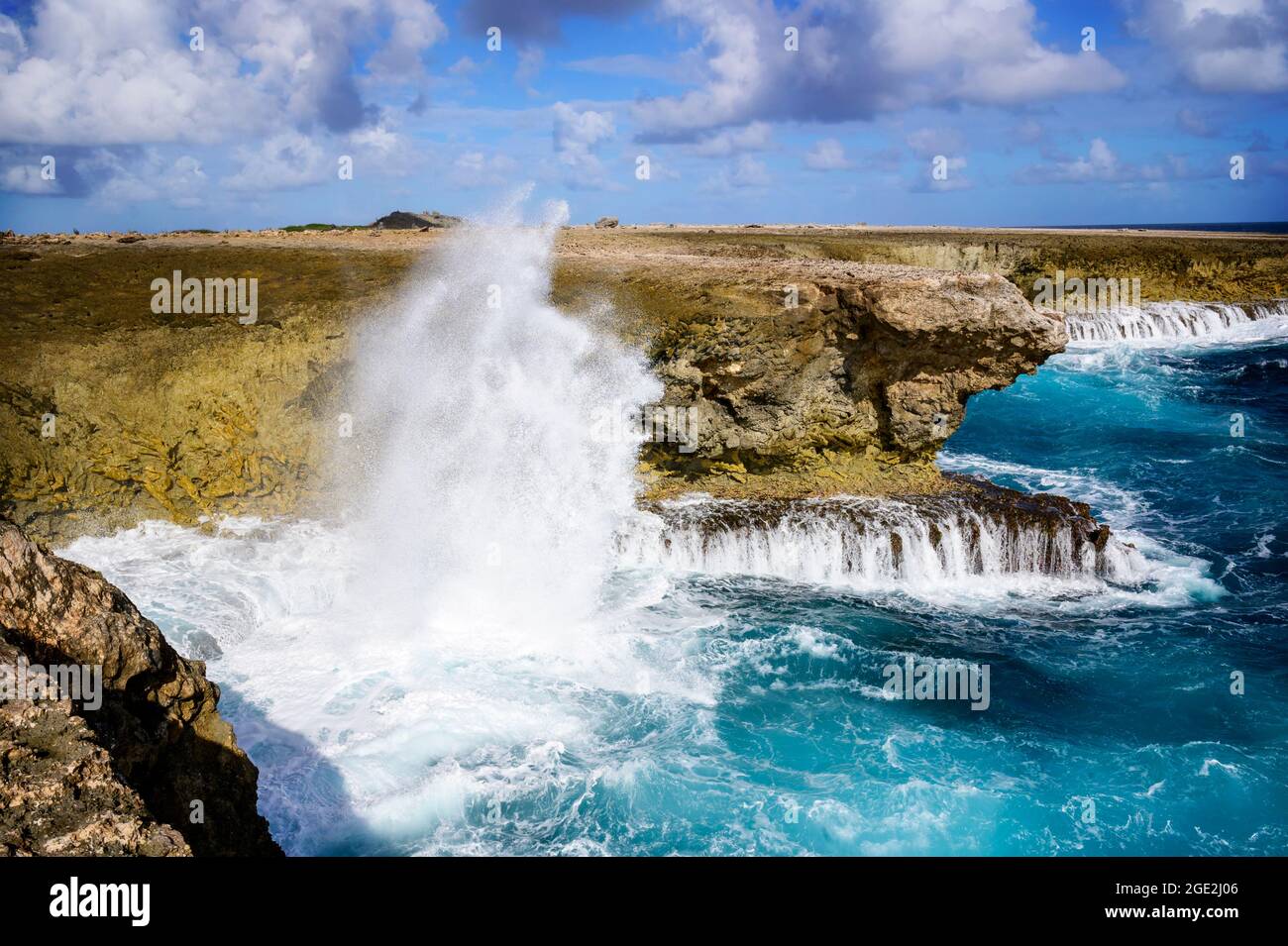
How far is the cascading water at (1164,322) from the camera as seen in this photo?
36969 millimetres

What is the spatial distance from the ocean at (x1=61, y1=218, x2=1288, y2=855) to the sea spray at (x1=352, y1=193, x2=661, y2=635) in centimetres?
5

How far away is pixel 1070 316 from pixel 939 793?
33009mm

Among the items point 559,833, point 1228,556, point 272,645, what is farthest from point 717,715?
point 1228,556

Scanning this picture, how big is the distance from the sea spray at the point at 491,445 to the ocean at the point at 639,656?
0.05m

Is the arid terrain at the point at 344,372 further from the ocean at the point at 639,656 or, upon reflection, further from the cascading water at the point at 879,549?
the cascading water at the point at 879,549

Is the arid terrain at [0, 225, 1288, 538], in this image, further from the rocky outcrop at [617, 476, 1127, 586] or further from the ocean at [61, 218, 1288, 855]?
the rocky outcrop at [617, 476, 1127, 586]

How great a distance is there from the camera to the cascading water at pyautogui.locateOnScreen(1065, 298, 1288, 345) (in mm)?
36969

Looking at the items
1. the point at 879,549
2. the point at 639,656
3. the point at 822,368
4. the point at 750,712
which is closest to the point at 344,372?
the point at 639,656

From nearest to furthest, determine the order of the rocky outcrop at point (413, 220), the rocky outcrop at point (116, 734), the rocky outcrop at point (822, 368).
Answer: the rocky outcrop at point (116, 734)
the rocky outcrop at point (822, 368)
the rocky outcrop at point (413, 220)

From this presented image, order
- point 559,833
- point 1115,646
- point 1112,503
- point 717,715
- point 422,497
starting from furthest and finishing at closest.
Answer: point 1112,503 < point 422,497 < point 1115,646 < point 717,715 < point 559,833

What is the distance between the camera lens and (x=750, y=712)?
11.4 metres

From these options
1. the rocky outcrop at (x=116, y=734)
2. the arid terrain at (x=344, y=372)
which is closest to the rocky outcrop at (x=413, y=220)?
the arid terrain at (x=344, y=372)

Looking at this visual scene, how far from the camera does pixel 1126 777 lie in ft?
33.9

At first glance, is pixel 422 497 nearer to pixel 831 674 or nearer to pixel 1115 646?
pixel 831 674
